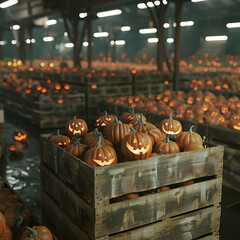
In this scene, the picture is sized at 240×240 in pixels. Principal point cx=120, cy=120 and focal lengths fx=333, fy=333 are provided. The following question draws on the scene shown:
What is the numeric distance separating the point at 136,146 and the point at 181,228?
844 mm

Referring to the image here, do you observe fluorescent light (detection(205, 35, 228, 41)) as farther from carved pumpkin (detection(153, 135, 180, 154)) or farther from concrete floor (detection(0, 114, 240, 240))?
carved pumpkin (detection(153, 135, 180, 154))

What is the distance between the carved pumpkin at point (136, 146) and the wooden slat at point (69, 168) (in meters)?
0.45

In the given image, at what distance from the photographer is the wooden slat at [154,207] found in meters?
2.59

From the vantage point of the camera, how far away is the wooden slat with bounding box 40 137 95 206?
101 inches

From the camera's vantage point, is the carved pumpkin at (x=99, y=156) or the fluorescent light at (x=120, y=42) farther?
the fluorescent light at (x=120, y=42)

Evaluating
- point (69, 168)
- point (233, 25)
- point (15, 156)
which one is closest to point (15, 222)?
point (69, 168)

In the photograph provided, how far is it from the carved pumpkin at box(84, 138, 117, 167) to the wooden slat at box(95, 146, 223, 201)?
0.25 metres

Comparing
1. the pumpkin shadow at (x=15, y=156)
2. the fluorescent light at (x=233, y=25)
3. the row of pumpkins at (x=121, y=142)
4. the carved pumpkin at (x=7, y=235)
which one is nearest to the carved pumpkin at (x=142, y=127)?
the row of pumpkins at (x=121, y=142)

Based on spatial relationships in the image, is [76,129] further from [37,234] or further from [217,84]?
[217,84]

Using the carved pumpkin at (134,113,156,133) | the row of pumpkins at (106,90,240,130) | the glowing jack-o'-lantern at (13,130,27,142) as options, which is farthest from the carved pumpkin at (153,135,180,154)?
the glowing jack-o'-lantern at (13,130,27,142)

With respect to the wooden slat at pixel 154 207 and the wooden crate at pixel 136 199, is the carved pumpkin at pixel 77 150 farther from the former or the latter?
the wooden slat at pixel 154 207

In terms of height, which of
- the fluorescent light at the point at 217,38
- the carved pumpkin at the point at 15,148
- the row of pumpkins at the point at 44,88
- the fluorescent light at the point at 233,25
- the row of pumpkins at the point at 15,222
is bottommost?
the carved pumpkin at the point at 15,148

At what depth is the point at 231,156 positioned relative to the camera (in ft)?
15.7

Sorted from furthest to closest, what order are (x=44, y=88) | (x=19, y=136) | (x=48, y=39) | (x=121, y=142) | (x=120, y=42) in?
(x=48, y=39)
(x=120, y=42)
(x=44, y=88)
(x=19, y=136)
(x=121, y=142)
